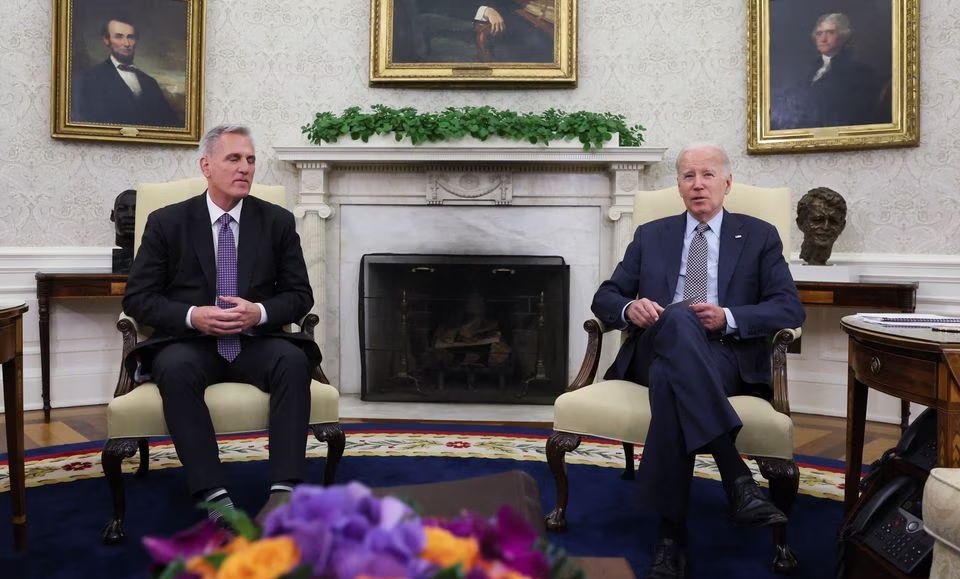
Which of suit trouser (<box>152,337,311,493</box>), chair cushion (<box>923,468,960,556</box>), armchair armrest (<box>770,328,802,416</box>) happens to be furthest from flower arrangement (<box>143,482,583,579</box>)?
armchair armrest (<box>770,328,802,416</box>)

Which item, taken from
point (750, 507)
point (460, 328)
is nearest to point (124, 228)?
point (460, 328)

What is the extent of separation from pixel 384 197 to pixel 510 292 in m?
1.10

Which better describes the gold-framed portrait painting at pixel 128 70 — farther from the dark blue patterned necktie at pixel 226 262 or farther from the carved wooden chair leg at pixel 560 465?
the carved wooden chair leg at pixel 560 465

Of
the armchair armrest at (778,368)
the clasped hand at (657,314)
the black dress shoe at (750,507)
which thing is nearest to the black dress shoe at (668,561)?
the black dress shoe at (750,507)

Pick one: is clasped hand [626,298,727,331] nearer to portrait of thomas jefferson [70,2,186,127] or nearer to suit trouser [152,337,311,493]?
suit trouser [152,337,311,493]

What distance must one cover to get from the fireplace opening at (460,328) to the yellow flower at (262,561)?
4.50m

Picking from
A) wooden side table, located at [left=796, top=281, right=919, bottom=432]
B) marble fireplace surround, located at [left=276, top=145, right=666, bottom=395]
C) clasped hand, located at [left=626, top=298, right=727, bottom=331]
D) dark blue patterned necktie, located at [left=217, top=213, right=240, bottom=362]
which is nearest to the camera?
clasped hand, located at [left=626, top=298, right=727, bottom=331]

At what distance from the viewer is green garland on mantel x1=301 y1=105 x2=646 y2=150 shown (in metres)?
5.00

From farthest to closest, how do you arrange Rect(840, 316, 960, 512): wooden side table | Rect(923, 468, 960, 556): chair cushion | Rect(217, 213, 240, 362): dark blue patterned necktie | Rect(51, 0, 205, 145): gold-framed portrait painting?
Rect(51, 0, 205, 145): gold-framed portrait painting < Rect(217, 213, 240, 362): dark blue patterned necktie < Rect(840, 316, 960, 512): wooden side table < Rect(923, 468, 960, 556): chair cushion

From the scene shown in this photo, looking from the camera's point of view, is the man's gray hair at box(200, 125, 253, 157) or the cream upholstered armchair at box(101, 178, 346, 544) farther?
the man's gray hair at box(200, 125, 253, 157)

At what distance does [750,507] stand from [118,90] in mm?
4727

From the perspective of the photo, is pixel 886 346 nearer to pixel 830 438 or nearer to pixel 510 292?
pixel 830 438

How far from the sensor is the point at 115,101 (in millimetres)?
5141

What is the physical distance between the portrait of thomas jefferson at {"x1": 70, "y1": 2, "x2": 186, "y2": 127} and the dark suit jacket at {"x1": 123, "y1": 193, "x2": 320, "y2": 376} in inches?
99.8
